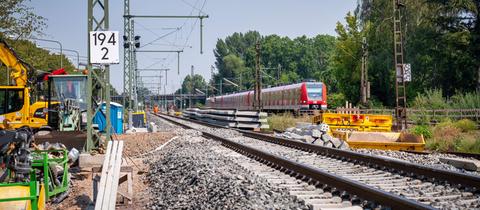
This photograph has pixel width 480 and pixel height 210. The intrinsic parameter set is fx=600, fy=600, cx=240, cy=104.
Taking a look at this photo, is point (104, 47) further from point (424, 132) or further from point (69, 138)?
point (424, 132)

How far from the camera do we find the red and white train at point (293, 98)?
4738 centimetres

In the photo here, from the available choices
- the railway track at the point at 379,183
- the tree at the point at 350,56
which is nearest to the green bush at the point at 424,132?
the railway track at the point at 379,183

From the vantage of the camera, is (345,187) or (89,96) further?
(89,96)

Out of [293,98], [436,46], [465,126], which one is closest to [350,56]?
[436,46]

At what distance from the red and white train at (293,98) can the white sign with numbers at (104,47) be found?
3508 cm

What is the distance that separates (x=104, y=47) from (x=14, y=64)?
9.13 metres

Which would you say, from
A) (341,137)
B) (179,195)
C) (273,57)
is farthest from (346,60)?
(273,57)

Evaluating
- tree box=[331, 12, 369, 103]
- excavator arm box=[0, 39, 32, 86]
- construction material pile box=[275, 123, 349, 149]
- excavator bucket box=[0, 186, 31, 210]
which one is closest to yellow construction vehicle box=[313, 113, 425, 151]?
construction material pile box=[275, 123, 349, 149]

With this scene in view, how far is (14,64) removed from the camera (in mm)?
20469

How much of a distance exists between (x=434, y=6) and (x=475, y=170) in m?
41.7

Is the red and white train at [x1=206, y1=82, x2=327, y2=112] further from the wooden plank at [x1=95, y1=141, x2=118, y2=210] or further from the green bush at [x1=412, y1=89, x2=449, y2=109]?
the wooden plank at [x1=95, y1=141, x2=118, y2=210]

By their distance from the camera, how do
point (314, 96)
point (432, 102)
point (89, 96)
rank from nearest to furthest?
point (89, 96)
point (432, 102)
point (314, 96)

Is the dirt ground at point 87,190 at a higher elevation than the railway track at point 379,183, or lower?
lower

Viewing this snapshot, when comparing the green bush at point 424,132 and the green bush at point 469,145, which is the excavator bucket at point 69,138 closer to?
the green bush at point 469,145
